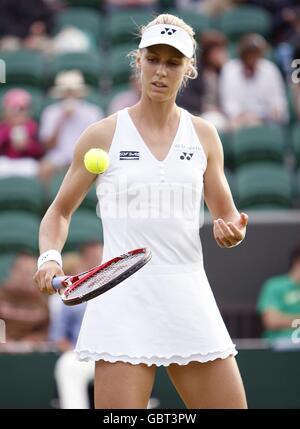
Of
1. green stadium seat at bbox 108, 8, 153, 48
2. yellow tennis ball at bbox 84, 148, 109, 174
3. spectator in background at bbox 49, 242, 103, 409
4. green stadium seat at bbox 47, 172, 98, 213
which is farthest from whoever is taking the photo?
green stadium seat at bbox 108, 8, 153, 48

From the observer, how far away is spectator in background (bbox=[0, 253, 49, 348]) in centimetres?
681

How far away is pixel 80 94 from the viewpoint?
891 centimetres

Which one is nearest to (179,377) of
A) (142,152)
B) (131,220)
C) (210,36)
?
(131,220)

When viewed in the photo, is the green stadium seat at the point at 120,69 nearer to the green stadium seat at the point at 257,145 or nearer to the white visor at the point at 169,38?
the green stadium seat at the point at 257,145

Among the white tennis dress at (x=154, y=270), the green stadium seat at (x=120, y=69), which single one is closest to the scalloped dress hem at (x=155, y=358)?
the white tennis dress at (x=154, y=270)

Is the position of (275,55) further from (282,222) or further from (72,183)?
(72,183)

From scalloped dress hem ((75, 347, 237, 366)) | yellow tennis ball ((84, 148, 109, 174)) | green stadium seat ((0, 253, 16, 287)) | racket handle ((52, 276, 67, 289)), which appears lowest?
scalloped dress hem ((75, 347, 237, 366))

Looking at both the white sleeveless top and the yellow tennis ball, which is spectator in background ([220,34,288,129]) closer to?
the white sleeveless top

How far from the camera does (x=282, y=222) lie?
24.7 feet

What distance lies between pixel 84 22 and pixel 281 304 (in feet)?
15.5

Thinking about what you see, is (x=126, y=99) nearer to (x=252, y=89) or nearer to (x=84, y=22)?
(x=252, y=89)

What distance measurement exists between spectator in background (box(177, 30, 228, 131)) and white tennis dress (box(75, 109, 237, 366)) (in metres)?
4.92

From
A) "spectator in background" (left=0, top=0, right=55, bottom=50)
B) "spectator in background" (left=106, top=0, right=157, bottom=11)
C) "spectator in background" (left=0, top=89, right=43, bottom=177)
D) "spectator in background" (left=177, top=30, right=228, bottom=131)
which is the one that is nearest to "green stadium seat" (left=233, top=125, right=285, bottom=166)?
"spectator in background" (left=177, top=30, right=228, bottom=131)

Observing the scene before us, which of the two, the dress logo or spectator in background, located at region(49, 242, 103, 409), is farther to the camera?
spectator in background, located at region(49, 242, 103, 409)
